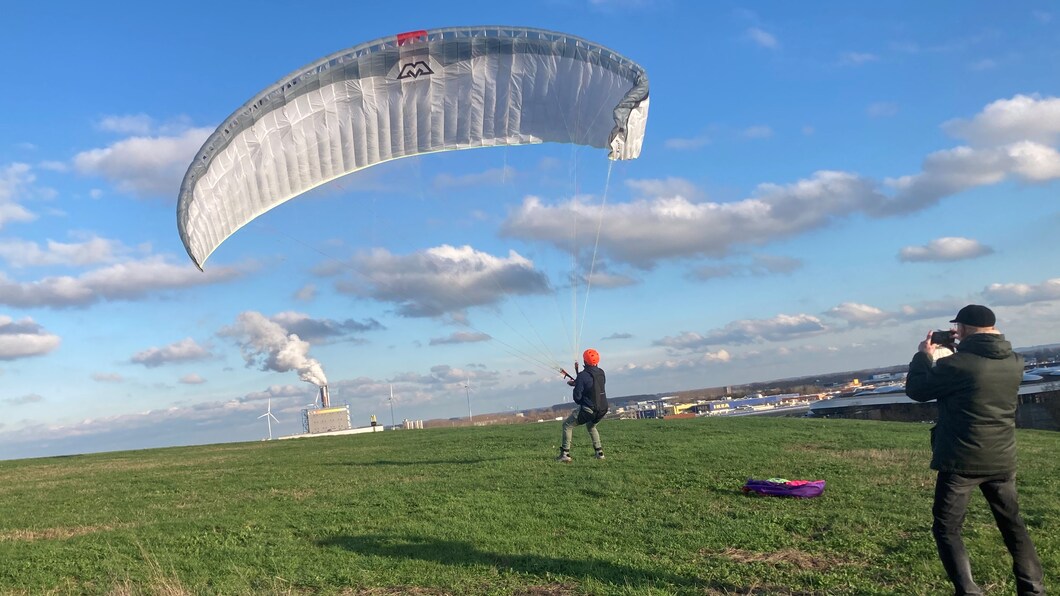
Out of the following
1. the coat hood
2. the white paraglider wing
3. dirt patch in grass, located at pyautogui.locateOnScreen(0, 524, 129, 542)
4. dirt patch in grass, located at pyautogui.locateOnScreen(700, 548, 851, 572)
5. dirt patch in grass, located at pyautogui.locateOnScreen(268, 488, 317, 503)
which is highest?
the white paraglider wing

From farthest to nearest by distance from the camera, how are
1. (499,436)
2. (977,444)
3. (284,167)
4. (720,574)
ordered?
(499,436)
(284,167)
(720,574)
(977,444)

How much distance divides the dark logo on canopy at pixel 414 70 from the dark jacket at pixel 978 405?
10754 mm

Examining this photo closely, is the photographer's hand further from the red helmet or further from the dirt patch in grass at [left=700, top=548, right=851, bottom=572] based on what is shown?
the red helmet

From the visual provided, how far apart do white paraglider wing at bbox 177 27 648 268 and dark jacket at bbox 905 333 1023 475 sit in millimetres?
7711

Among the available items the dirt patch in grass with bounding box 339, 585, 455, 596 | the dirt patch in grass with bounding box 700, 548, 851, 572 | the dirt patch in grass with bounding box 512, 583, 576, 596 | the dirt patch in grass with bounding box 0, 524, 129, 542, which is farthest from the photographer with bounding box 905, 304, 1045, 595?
the dirt patch in grass with bounding box 0, 524, 129, 542

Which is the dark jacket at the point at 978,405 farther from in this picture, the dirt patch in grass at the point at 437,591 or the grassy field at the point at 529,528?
the dirt patch in grass at the point at 437,591

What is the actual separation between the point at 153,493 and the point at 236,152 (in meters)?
6.08

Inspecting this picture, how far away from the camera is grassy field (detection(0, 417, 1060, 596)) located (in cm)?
638

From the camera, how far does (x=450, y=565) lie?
22.8ft

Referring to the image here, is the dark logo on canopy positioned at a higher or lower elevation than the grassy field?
higher

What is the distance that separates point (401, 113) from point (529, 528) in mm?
8724

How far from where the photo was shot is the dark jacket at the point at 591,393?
13.3 meters

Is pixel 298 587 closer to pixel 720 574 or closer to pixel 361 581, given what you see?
pixel 361 581

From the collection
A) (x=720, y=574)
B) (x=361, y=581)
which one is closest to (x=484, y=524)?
(x=361, y=581)
